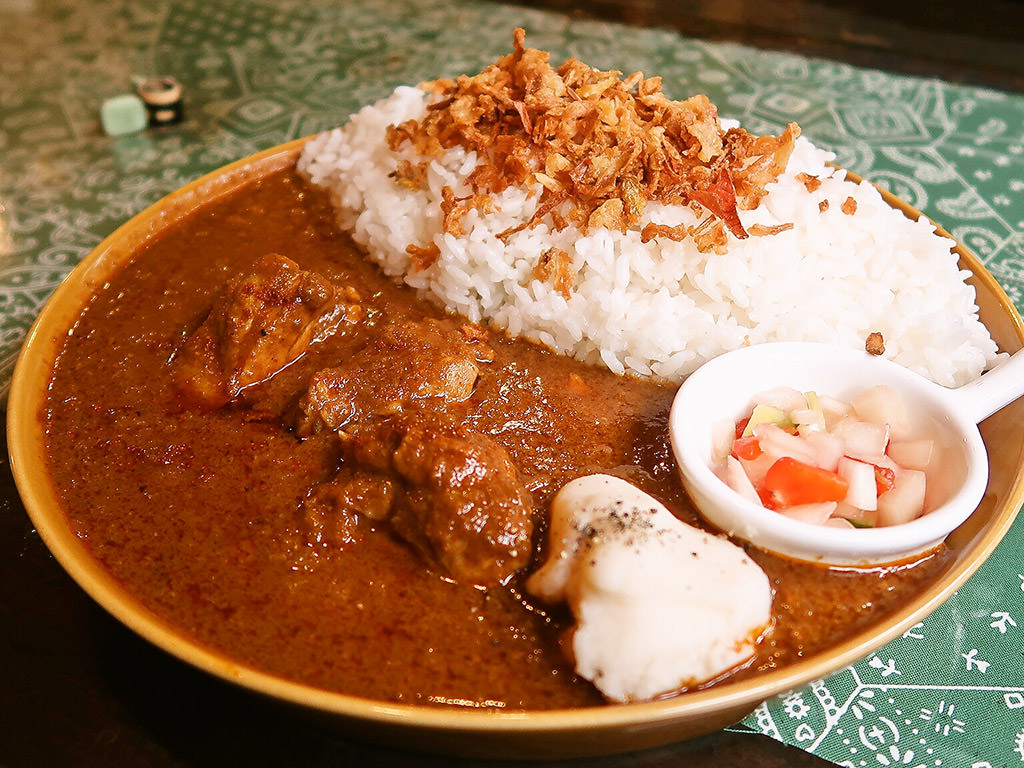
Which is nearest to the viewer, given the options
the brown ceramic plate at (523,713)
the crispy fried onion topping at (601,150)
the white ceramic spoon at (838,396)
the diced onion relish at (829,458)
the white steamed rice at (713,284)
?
the brown ceramic plate at (523,713)

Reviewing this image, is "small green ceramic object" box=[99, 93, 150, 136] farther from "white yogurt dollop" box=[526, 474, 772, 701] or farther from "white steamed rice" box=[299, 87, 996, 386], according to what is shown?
"white yogurt dollop" box=[526, 474, 772, 701]

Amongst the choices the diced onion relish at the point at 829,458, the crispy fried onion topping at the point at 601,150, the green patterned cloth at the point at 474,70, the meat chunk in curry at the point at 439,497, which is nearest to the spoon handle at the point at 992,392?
the diced onion relish at the point at 829,458

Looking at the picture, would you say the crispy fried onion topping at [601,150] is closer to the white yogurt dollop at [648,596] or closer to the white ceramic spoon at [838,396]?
the white ceramic spoon at [838,396]

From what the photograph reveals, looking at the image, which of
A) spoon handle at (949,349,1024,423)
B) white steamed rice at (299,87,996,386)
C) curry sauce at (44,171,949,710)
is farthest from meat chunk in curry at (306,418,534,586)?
spoon handle at (949,349,1024,423)

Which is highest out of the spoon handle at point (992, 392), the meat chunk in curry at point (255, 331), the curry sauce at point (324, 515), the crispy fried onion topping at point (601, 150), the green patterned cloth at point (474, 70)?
the crispy fried onion topping at point (601, 150)

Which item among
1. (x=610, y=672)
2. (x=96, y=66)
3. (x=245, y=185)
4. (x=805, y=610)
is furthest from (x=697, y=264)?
(x=96, y=66)

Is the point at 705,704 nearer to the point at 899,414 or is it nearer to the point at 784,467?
the point at 784,467
